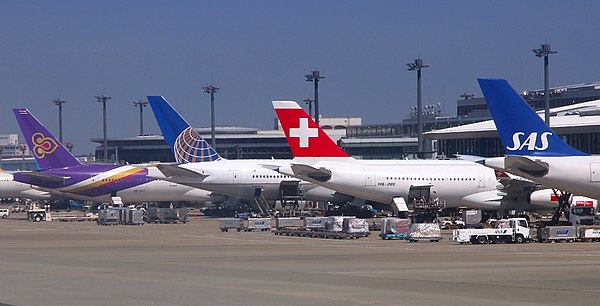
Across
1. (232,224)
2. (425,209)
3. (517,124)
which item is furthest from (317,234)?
(517,124)

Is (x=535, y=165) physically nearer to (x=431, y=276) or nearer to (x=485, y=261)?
(x=485, y=261)

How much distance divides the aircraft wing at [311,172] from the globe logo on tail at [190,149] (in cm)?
2248

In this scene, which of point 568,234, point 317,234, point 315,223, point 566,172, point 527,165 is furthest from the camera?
point 315,223

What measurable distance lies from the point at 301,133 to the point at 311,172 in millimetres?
3504

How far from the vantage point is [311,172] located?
7156cm

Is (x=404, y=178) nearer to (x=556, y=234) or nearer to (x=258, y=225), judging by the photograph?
(x=258, y=225)

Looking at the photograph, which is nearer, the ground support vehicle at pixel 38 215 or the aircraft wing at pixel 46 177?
the aircraft wing at pixel 46 177

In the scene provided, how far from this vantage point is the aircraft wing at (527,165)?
2124 inches

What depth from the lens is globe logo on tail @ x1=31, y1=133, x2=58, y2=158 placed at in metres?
96.9

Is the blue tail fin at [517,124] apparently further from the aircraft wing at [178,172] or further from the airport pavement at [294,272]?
the aircraft wing at [178,172]

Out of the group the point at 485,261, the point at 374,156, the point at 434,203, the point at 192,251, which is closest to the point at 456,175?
the point at 434,203

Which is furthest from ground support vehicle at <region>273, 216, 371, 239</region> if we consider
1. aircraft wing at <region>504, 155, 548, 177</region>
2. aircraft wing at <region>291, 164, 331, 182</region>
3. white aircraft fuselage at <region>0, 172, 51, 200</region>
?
white aircraft fuselage at <region>0, 172, 51, 200</region>

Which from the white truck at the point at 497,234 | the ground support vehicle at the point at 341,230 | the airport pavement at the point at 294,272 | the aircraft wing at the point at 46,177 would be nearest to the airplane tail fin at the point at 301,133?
the ground support vehicle at the point at 341,230

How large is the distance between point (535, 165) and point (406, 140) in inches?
4532
